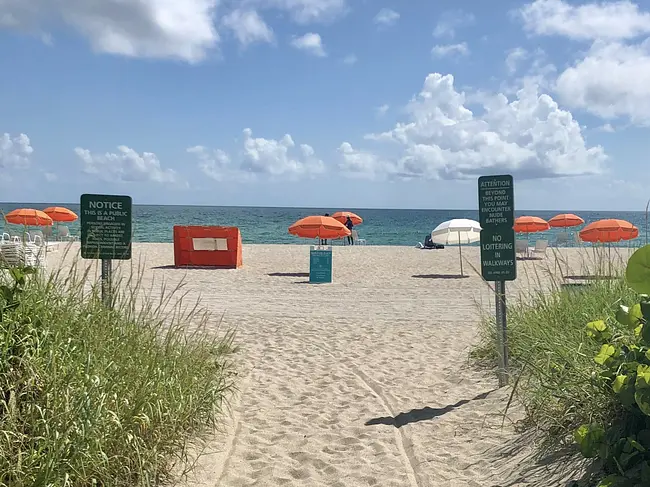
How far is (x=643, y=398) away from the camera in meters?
2.73

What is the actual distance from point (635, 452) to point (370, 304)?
9.07 metres

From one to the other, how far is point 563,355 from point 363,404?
6.55 feet

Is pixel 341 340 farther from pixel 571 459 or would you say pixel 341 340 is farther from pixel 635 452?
pixel 635 452

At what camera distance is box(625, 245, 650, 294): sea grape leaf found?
2533 millimetres

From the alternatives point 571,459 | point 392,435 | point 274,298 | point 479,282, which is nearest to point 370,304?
point 274,298

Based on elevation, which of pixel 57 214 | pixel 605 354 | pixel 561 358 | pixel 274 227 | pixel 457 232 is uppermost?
pixel 57 214

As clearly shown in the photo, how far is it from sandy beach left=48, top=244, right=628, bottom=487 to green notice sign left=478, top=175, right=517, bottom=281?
0.82 m

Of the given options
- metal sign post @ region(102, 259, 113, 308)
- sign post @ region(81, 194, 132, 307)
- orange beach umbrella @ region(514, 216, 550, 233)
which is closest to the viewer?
metal sign post @ region(102, 259, 113, 308)

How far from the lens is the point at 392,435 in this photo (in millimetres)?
4805

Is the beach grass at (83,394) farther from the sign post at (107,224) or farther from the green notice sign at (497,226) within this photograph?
the green notice sign at (497,226)

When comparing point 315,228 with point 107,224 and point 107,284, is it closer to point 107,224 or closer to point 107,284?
point 107,224

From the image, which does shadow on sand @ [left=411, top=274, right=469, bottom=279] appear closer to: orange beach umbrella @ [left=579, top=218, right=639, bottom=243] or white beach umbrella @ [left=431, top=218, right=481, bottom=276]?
white beach umbrella @ [left=431, top=218, right=481, bottom=276]

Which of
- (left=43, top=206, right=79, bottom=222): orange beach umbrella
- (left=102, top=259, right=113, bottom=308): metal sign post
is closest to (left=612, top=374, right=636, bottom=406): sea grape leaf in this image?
(left=102, top=259, right=113, bottom=308): metal sign post

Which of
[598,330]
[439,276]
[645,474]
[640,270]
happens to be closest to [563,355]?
[598,330]
